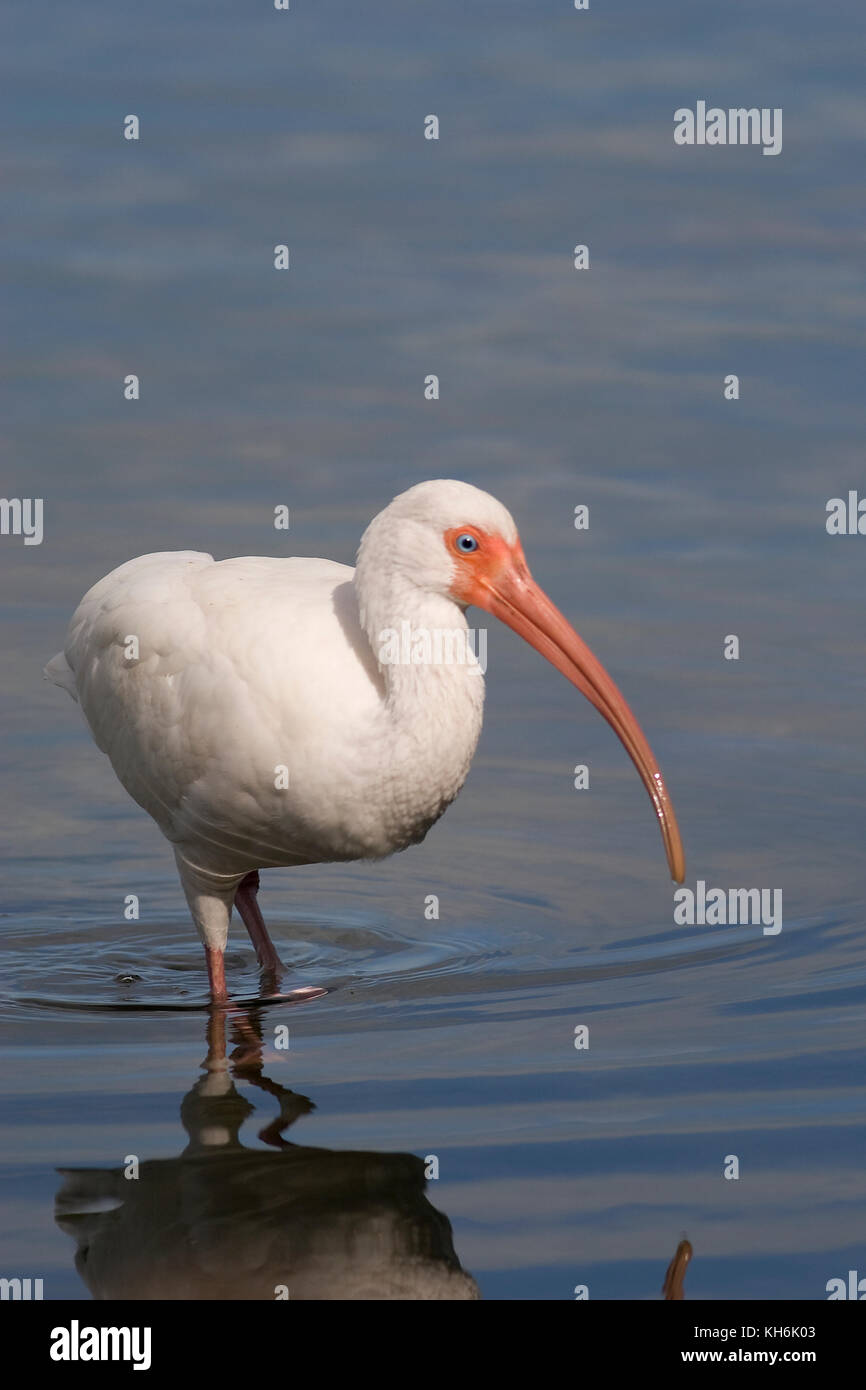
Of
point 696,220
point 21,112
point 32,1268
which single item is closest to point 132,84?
point 21,112

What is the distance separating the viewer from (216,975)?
31.2 feet

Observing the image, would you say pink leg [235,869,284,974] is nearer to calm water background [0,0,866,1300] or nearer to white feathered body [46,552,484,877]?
calm water background [0,0,866,1300]

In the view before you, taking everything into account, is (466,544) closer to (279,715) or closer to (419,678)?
(419,678)

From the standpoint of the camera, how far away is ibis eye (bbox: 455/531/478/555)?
834cm

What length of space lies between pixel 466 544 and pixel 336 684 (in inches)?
28.3

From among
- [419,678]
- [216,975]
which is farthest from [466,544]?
[216,975]

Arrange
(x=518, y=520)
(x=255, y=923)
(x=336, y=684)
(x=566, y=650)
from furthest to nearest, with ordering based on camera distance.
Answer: (x=518, y=520) < (x=255, y=923) < (x=566, y=650) < (x=336, y=684)

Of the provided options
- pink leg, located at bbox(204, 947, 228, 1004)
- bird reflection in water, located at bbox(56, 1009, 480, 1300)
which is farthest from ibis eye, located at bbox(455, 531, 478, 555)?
pink leg, located at bbox(204, 947, 228, 1004)

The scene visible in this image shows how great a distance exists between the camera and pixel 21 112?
68.5ft

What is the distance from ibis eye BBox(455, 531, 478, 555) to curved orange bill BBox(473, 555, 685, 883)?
0.13 meters

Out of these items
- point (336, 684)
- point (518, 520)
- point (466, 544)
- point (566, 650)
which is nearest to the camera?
point (466, 544)

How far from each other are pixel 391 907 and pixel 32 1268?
139 inches

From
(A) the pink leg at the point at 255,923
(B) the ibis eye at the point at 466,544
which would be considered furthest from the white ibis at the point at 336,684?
(A) the pink leg at the point at 255,923

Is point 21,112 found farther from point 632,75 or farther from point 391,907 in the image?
point 391,907
